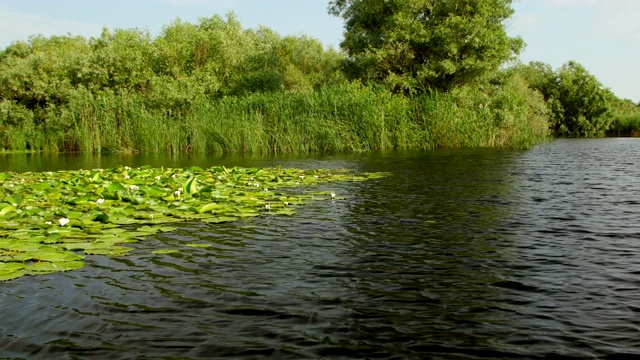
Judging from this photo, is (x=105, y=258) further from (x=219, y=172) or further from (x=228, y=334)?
(x=219, y=172)

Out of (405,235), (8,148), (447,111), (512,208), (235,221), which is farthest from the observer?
(8,148)

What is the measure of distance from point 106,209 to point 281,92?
23.4 metres

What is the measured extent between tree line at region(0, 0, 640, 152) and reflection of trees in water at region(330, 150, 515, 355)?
15930 millimetres

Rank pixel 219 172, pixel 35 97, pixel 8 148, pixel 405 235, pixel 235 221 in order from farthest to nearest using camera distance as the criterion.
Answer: pixel 35 97, pixel 8 148, pixel 219 172, pixel 235 221, pixel 405 235

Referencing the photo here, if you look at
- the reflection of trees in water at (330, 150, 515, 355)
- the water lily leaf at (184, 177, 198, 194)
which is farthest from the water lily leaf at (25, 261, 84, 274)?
the water lily leaf at (184, 177, 198, 194)

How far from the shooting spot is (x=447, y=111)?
2714 cm

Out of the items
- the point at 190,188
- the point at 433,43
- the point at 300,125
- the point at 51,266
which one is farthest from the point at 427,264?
the point at 433,43

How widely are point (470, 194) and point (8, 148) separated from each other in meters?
35.1

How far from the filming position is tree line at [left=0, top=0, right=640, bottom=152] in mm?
26609

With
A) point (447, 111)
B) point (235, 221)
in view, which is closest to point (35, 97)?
point (447, 111)

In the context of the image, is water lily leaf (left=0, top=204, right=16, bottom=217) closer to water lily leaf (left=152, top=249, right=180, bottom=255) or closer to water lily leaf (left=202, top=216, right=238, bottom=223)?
water lily leaf (left=202, top=216, right=238, bottom=223)

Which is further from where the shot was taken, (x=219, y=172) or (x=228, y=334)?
(x=219, y=172)

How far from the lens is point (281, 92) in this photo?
30531mm

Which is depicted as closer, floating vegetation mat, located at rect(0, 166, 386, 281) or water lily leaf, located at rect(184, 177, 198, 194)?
floating vegetation mat, located at rect(0, 166, 386, 281)
